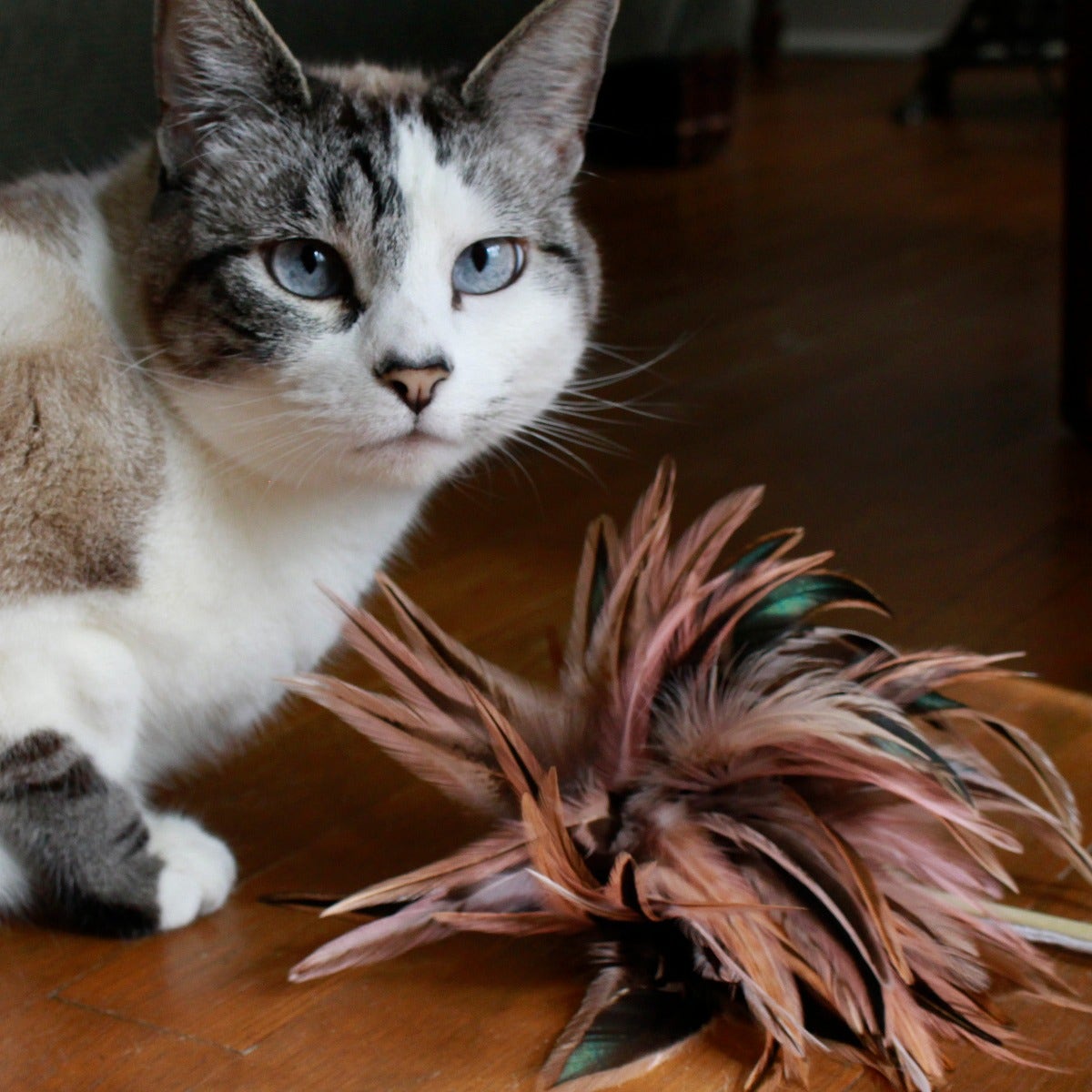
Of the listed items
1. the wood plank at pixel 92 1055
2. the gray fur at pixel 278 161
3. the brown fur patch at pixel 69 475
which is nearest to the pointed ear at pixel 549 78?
the gray fur at pixel 278 161

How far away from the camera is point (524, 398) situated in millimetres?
1086

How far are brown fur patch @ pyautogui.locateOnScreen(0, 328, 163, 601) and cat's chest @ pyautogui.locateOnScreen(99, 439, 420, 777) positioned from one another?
0.02 m

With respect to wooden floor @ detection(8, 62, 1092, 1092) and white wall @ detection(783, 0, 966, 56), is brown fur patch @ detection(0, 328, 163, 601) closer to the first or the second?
wooden floor @ detection(8, 62, 1092, 1092)

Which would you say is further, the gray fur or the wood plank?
the gray fur

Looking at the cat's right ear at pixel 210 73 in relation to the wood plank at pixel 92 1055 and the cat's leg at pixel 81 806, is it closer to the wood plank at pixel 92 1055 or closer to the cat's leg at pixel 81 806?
the cat's leg at pixel 81 806

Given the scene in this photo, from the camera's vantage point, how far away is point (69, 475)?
98 cm

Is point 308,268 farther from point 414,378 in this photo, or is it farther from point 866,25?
point 866,25

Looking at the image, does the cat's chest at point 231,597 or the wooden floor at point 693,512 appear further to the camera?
the cat's chest at point 231,597

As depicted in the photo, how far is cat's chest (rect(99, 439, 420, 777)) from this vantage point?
3.32 ft

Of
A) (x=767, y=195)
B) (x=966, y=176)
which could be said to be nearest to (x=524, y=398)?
(x=767, y=195)

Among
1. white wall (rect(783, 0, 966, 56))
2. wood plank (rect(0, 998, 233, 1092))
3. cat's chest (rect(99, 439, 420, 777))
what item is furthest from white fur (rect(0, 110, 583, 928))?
white wall (rect(783, 0, 966, 56))

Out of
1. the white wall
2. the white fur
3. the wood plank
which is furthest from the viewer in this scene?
the white wall

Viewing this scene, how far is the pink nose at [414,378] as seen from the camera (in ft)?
3.12

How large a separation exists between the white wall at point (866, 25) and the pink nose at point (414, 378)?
537cm
